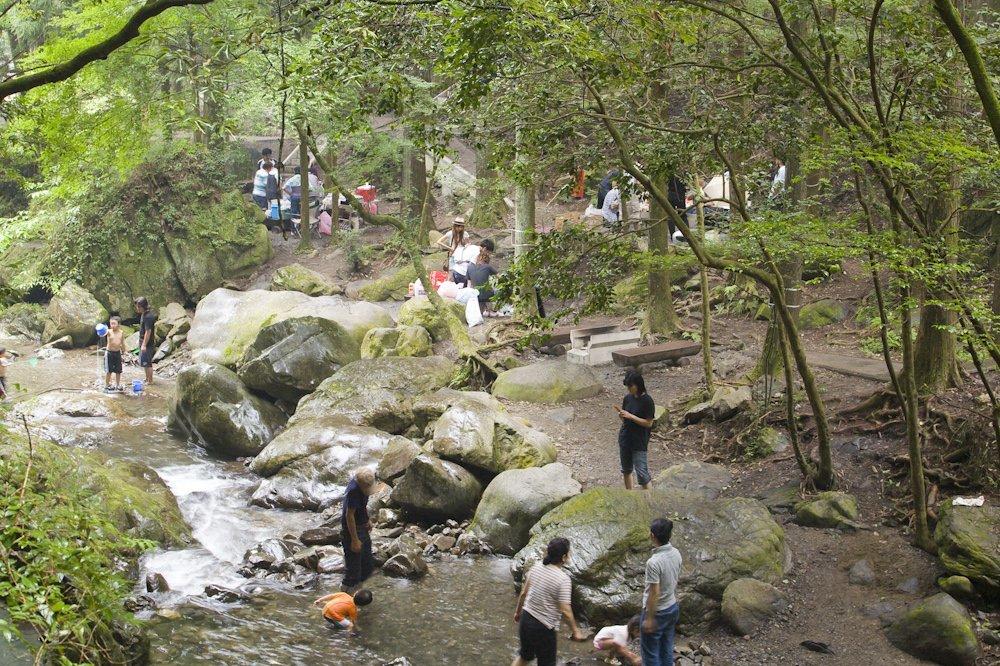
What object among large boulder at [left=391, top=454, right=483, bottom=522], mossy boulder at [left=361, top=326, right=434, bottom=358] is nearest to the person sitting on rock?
large boulder at [left=391, top=454, right=483, bottom=522]

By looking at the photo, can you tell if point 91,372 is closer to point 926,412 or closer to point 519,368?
point 519,368

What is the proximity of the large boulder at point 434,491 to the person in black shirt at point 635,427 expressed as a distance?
2.28 metres

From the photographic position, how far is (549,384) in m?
15.6

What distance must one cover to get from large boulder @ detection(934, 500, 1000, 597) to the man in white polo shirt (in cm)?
333

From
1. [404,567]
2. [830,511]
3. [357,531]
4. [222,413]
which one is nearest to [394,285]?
[222,413]

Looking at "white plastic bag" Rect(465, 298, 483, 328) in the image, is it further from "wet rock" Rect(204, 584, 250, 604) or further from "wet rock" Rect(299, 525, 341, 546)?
"wet rock" Rect(204, 584, 250, 604)

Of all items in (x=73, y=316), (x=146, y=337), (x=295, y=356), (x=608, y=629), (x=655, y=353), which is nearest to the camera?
(x=608, y=629)

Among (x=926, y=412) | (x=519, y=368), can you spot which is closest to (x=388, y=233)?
(x=519, y=368)

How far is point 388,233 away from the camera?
88.6ft

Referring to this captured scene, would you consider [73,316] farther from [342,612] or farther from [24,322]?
[342,612]

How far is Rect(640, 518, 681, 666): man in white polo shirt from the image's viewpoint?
770 centimetres

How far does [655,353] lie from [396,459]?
519 centimetres

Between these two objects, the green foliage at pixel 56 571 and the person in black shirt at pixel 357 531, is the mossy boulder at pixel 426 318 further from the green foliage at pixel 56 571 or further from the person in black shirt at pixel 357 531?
the green foliage at pixel 56 571

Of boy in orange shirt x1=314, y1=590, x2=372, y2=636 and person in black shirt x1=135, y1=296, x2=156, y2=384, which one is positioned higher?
person in black shirt x1=135, y1=296, x2=156, y2=384
